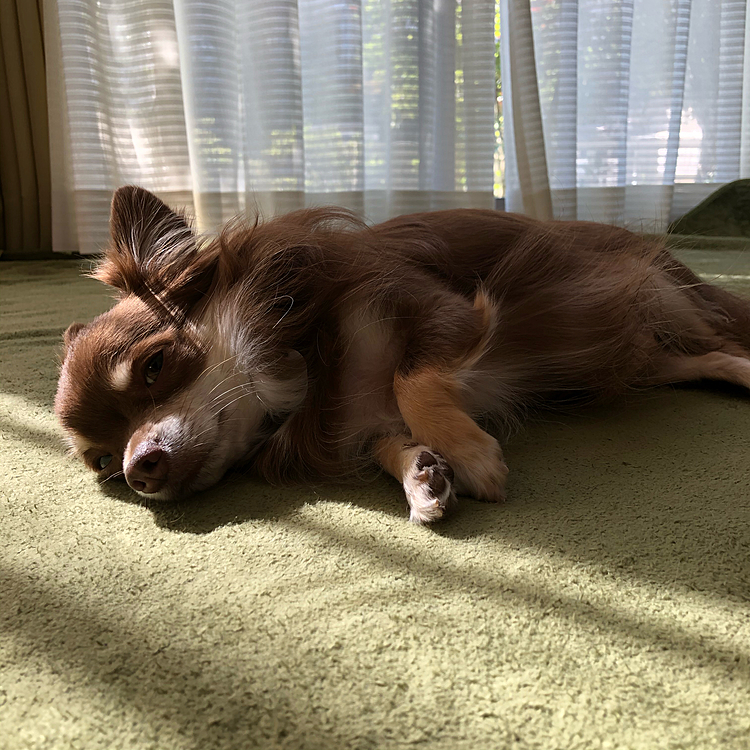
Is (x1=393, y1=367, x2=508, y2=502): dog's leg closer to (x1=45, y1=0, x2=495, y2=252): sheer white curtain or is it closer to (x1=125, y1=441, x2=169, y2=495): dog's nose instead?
(x1=125, y1=441, x2=169, y2=495): dog's nose

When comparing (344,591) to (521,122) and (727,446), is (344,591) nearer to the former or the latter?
(727,446)

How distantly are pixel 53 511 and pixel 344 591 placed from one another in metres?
0.65

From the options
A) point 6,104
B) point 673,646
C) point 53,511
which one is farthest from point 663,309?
point 6,104

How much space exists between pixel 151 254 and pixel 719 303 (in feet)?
5.22

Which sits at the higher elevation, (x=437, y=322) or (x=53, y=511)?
(x=437, y=322)

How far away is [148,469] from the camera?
1.24 meters

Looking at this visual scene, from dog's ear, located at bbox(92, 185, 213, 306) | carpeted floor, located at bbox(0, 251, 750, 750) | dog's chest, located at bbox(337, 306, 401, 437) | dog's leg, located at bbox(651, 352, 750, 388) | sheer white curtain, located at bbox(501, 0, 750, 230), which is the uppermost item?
sheer white curtain, located at bbox(501, 0, 750, 230)

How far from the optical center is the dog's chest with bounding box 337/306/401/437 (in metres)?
1.45

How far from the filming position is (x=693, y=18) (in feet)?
14.0

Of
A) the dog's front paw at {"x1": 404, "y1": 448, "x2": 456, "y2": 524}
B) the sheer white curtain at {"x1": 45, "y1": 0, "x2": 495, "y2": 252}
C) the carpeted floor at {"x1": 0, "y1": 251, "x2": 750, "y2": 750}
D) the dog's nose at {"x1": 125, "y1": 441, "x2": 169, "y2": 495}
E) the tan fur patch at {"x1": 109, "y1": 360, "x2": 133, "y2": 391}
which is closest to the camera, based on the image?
the carpeted floor at {"x1": 0, "y1": 251, "x2": 750, "y2": 750}

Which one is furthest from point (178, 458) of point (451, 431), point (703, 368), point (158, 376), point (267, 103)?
point (267, 103)

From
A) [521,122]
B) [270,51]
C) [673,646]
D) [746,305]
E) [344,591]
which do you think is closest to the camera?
[673,646]

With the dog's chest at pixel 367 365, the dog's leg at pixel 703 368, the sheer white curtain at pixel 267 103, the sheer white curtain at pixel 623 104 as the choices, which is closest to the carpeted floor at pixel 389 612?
the dog's chest at pixel 367 365

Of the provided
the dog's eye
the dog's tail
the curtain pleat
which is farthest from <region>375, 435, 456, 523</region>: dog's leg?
the curtain pleat
